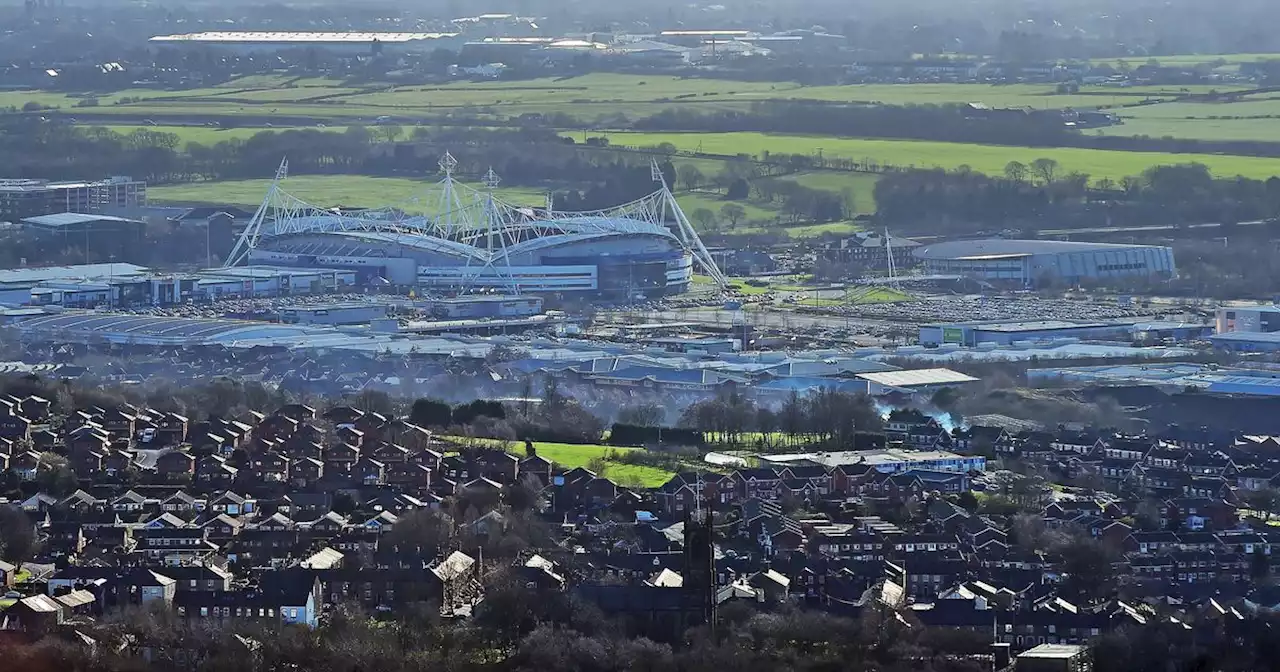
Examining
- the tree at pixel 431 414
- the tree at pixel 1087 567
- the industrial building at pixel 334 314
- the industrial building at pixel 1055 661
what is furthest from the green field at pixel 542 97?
the industrial building at pixel 1055 661

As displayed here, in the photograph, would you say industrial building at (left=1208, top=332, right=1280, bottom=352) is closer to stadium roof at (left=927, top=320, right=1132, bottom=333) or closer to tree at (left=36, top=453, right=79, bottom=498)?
stadium roof at (left=927, top=320, right=1132, bottom=333)

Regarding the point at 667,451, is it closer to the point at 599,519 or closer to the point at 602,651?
the point at 599,519

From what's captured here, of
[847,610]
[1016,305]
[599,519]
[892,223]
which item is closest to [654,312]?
[1016,305]

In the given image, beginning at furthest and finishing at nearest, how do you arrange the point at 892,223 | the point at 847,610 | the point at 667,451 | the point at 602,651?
1. the point at 892,223
2. the point at 667,451
3. the point at 847,610
4. the point at 602,651

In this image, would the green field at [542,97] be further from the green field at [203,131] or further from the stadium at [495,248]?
the stadium at [495,248]

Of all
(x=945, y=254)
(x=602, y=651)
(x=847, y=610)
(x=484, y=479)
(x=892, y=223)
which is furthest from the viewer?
(x=892, y=223)

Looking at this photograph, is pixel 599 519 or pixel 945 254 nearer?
pixel 599 519
